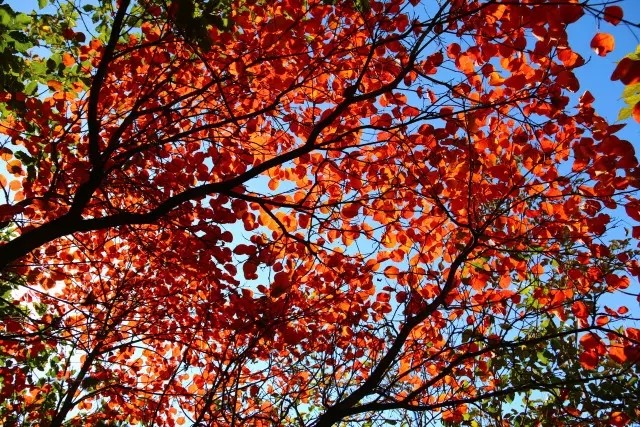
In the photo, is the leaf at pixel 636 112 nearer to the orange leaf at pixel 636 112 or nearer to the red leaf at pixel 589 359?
the orange leaf at pixel 636 112

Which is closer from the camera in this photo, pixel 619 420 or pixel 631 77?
pixel 631 77

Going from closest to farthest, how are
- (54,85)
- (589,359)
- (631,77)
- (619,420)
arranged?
(631,77) → (619,420) → (589,359) → (54,85)

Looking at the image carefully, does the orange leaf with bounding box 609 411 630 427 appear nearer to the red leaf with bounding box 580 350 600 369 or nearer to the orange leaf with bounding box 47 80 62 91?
the red leaf with bounding box 580 350 600 369

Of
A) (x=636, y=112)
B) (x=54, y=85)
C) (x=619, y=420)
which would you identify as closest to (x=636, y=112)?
(x=636, y=112)

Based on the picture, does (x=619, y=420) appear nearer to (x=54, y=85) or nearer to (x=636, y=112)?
(x=636, y=112)

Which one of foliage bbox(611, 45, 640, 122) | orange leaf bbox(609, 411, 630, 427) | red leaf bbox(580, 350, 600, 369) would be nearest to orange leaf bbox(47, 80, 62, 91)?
foliage bbox(611, 45, 640, 122)

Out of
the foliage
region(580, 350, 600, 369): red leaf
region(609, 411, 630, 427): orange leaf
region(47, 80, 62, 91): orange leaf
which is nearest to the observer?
the foliage

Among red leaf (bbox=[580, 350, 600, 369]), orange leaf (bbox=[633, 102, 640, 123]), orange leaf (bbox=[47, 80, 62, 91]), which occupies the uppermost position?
orange leaf (bbox=[47, 80, 62, 91])

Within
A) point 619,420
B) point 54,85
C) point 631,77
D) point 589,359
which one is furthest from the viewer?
point 54,85

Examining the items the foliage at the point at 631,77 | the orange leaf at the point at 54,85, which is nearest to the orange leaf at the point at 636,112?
the foliage at the point at 631,77

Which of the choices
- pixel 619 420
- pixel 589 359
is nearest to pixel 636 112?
pixel 589 359

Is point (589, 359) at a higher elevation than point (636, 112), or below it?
higher

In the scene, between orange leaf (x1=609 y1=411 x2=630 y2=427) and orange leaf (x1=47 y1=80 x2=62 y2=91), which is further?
orange leaf (x1=47 y1=80 x2=62 y2=91)

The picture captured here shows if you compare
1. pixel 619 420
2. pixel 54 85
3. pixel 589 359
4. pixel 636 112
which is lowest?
pixel 619 420
